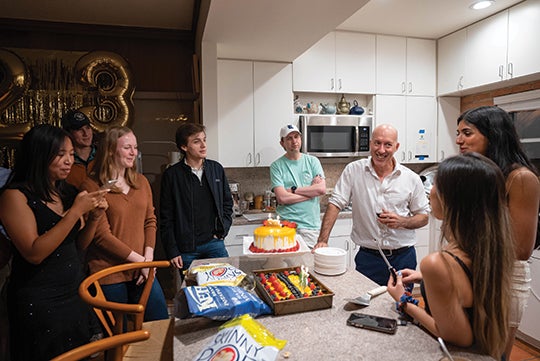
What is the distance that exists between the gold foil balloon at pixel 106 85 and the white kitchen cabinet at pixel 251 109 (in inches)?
37.0

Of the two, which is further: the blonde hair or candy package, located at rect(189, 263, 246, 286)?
the blonde hair

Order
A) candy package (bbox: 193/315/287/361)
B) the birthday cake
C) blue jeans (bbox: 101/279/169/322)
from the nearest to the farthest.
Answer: candy package (bbox: 193/315/287/361), the birthday cake, blue jeans (bbox: 101/279/169/322)

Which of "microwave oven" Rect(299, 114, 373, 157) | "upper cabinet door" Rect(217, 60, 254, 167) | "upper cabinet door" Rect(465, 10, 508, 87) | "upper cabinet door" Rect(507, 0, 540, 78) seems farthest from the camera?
"microwave oven" Rect(299, 114, 373, 157)

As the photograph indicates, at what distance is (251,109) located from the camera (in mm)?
3484

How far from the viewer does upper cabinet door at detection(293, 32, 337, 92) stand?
3.60 m

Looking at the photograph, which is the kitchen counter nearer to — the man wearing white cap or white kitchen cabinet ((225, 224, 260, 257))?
the man wearing white cap

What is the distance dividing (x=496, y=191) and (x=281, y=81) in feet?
9.22

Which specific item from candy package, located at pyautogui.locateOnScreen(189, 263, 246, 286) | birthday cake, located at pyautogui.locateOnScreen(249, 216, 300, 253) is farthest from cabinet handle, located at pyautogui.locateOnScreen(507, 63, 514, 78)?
candy package, located at pyautogui.locateOnScreen(189, 263, 246, 286)

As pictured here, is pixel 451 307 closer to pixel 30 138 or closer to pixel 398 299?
pixel 398 299

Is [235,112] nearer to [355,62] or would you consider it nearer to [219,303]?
[355,62]

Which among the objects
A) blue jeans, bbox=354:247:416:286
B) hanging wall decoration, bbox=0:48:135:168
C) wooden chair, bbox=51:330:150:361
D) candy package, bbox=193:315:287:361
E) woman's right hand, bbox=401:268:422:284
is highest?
hanging wall decoration, bbox=0:48:135:168

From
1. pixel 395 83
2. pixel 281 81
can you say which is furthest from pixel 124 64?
pixel 395 83

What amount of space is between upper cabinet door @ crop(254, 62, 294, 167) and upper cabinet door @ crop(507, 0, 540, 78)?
2.06m

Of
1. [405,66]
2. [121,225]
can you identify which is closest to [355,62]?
[405,66]
